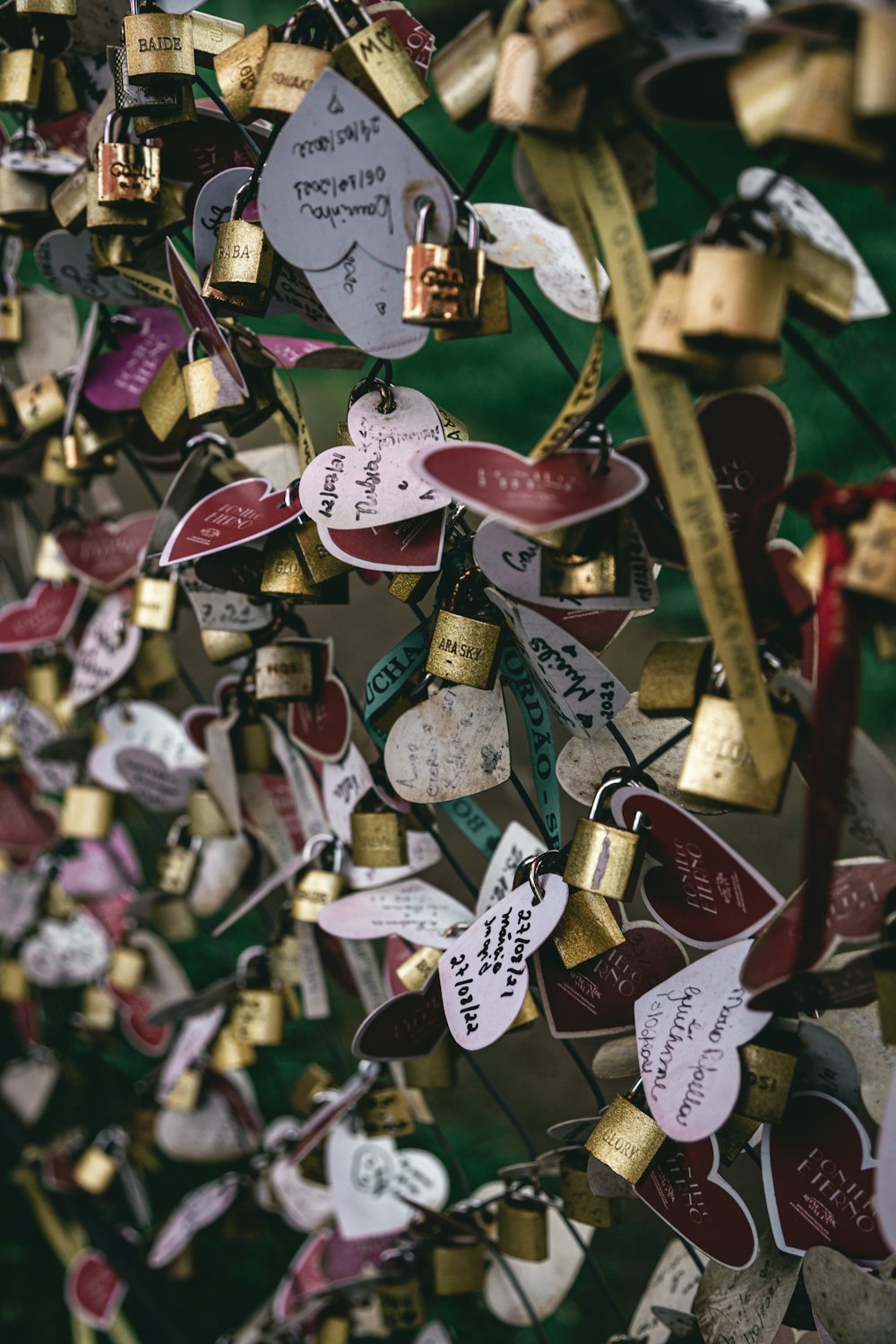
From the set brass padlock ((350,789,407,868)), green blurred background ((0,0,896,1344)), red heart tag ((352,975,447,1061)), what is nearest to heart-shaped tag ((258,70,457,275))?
brass padlock ((350,789,407,868))

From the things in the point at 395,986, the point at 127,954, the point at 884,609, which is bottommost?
the point at 127,954

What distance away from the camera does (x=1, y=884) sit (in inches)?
58.6

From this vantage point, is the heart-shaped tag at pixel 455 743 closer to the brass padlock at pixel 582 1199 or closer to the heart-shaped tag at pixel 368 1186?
the brass padlock at pixel 582 1199

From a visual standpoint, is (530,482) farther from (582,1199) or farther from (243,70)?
(582,1199)

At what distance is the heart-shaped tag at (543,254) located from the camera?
639 millimetres

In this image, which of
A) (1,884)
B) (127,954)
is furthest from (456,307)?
(1,884)

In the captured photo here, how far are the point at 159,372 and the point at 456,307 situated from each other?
33cm

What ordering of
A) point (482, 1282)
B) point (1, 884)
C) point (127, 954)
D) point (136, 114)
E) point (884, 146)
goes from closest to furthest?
point (884, 146) < point (136, 114) < point (482, 1282) < point (127, 954) < point (1, 884)

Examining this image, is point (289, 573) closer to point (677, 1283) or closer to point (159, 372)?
point (159, 372)

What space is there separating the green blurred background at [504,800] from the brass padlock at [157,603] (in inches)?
24.2

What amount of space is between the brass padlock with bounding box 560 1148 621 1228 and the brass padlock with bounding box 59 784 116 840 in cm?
65

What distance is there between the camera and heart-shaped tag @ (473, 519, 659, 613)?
0.60m

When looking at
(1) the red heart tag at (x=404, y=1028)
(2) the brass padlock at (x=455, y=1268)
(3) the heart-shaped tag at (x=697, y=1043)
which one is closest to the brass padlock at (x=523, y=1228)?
(2) the brass padlock at (x=455, y=1268)

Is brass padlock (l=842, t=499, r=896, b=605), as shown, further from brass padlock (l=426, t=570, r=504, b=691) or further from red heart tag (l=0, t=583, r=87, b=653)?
red heart tag (l=0, t=583, r=87, b=653)
